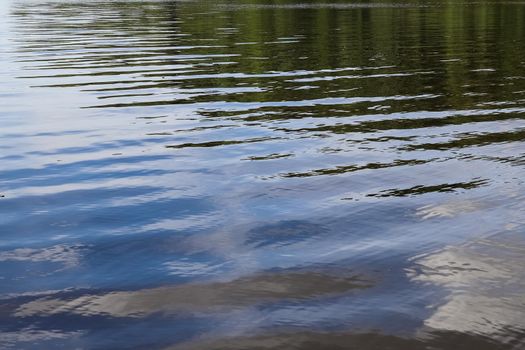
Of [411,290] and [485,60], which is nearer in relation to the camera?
[411,290]

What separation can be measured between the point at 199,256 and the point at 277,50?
2345 cm

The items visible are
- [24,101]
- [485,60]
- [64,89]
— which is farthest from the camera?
[485,60]

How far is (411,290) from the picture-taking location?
18.8ft

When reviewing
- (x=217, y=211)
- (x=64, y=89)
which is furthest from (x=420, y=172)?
(x=64, y=89)

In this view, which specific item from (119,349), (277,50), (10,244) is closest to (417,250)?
(119,349)

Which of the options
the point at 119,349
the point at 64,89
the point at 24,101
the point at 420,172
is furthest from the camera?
the point at 64,89

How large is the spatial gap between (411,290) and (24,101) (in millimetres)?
12663

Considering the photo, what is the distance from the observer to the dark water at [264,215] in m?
5.18

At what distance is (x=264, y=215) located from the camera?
787 cm

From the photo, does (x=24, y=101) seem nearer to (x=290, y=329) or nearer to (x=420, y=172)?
(x=420, y=172)

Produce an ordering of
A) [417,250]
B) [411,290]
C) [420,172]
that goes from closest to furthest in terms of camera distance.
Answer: [411,290]
[417,250]
[420,172]

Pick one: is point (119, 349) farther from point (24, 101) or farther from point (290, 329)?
point (24, 101)

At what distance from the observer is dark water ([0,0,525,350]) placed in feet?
17.0

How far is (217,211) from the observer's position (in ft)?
26.6
